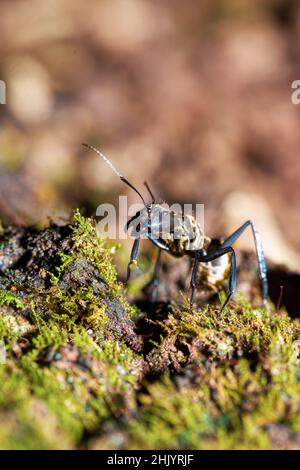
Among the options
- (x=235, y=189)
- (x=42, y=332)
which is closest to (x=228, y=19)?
(x=235, y=189)

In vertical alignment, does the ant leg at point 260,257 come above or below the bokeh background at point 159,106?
below
